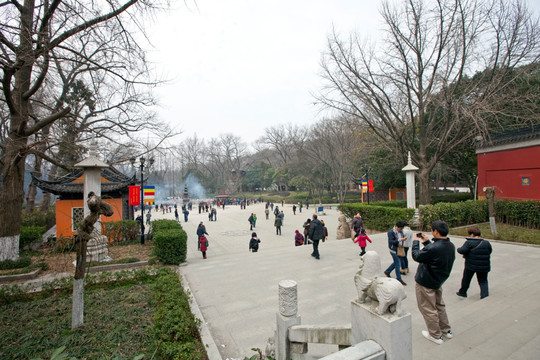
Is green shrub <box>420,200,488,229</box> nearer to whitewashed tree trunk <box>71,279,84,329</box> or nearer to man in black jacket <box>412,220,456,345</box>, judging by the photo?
man in black jacket <box>412,220,456,345</box>

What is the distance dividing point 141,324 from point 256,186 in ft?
→ 201

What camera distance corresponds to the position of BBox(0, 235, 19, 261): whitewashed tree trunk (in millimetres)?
8281

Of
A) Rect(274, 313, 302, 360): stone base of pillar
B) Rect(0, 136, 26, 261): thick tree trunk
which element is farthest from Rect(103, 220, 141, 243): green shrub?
Rect(274, 313, 302, 360): stone base of pillar

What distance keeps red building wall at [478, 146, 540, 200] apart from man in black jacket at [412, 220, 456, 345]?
16.4m

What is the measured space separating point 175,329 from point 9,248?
8.23m

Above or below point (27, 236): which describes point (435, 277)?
above

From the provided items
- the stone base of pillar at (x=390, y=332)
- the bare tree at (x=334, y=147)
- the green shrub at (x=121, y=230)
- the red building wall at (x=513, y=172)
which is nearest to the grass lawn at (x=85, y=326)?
the stone base of pillar at (x=390, y=332)

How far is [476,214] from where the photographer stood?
554 inches

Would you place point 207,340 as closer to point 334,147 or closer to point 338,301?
point 338,301

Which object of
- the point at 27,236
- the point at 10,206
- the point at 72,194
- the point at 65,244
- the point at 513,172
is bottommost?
the point at 27,236

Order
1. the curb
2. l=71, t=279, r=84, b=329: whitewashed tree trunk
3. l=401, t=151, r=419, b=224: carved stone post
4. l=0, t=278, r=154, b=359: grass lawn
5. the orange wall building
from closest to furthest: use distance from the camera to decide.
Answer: l=0, t=278, r=154, b=359: grass lawn → l=71, t=279, r=84, b=329: whitewashed tree trunk → the curb → the orange wall building → l=401, t=151, r=419, b=224: carved stone post

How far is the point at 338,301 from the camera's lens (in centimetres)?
522

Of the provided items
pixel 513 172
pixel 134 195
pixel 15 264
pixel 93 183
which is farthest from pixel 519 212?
pixel 15 264

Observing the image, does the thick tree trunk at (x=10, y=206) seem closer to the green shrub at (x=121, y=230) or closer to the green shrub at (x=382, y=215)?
the green shrub at (x=121, y=230)
